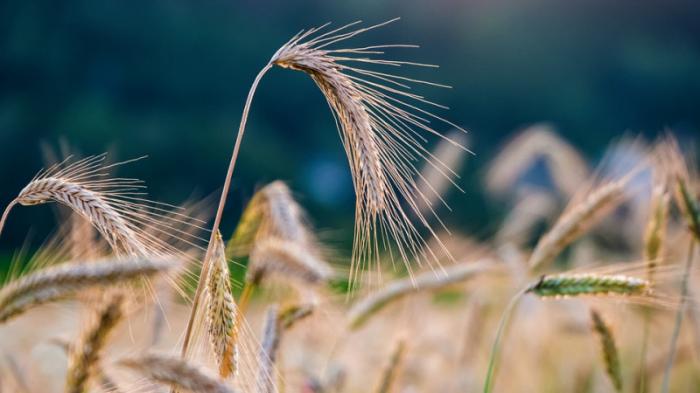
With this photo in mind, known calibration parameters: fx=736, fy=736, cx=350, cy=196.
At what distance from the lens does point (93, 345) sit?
3.84ft

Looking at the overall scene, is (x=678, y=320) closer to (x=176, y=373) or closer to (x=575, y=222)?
(x=575, y=222)

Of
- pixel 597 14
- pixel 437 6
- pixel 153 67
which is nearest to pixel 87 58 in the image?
pixel 153 67

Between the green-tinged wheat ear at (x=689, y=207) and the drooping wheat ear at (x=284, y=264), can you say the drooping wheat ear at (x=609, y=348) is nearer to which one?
the green-tinged wheat ear at (x=689, y=207)

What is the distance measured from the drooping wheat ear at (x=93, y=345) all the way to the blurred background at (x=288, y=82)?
28.0 feet

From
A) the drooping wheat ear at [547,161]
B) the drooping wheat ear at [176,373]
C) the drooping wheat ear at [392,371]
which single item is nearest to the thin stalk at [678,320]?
the drooping wheat ear at [392,371]

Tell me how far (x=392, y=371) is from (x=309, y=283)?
0.66m

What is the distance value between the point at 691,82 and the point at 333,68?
16710mm

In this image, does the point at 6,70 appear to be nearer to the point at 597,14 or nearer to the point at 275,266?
the point at 275,266

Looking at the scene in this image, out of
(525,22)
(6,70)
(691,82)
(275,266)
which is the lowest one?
(275,266)

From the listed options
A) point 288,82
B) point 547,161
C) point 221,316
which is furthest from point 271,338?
point 288,82

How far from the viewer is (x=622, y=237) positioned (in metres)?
4.48

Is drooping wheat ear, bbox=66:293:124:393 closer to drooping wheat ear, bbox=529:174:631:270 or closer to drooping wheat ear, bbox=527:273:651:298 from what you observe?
drooping wheat ear, bbox=527:273:651:298

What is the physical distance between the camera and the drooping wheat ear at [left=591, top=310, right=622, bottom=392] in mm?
2043

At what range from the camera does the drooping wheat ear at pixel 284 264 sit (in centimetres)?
159
